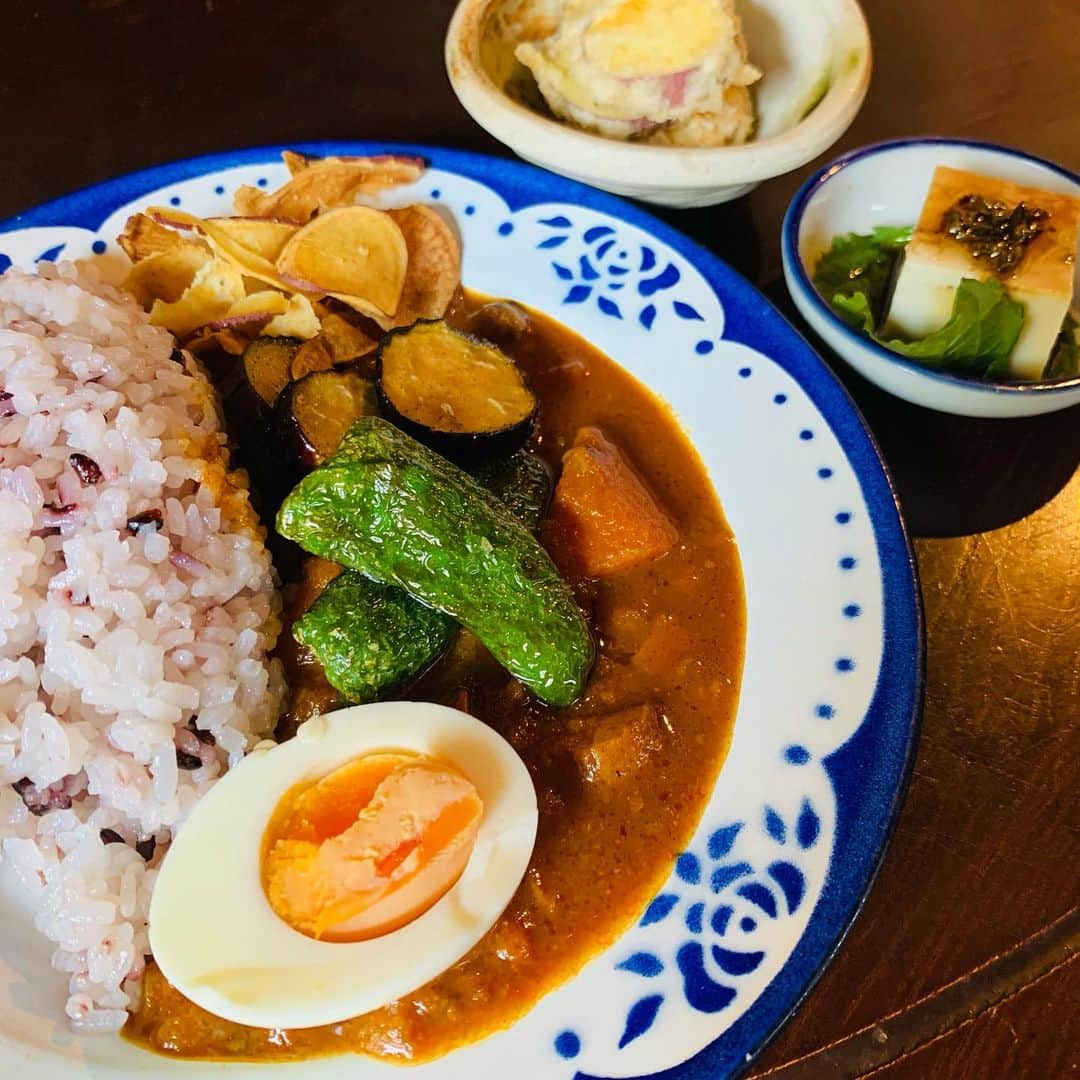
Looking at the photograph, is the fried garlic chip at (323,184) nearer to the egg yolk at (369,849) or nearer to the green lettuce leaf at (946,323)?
the green lettuce leaf at (946,323)

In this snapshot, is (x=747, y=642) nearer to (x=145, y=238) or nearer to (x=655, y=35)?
(x=655, y=35)

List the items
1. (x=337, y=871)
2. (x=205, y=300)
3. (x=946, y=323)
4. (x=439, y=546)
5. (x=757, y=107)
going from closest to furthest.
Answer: (x=337, y=871) → (x=439, y=546) → (x=946, y=323) → (x=205, y=300) → (x=757, y=107)

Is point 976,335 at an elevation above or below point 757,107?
below

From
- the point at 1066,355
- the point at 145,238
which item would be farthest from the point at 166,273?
the point at 1066,355

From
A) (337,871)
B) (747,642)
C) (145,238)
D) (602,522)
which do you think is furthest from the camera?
(145,238)

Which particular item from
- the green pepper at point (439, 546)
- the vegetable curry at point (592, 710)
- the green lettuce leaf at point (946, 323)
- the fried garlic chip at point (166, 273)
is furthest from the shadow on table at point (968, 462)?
the fried garlic chip at point (166, 273)
